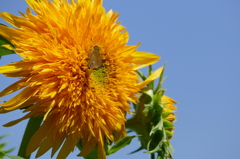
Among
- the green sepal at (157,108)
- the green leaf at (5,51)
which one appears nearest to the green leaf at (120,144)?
the green sepal at (157,108)

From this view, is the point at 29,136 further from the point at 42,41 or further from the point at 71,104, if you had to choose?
the point at 42,41

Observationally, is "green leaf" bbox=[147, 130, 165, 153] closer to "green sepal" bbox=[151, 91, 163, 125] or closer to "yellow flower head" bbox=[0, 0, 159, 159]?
"green sepal" bbox=[151, 91, 163, 125]

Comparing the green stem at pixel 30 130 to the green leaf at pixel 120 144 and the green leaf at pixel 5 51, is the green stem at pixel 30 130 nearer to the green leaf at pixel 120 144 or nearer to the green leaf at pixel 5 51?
the green leaf at pixel 5 51

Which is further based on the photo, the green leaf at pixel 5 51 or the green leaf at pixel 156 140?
the green leaf at pixel 156 140

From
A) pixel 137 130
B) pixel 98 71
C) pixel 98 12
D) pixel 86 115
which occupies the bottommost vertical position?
pixel 137 130

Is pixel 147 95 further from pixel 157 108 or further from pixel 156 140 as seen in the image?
pixel 156 140

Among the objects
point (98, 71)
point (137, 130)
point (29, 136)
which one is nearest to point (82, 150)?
point (29, 136)

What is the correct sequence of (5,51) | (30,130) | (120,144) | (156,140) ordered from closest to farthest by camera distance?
(5,51)
(30,130)
(120,144)
(156,140)

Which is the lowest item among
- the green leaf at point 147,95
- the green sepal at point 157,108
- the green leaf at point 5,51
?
the green sepal at point 157,108

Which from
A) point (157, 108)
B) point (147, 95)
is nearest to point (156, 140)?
point (157, 108)
